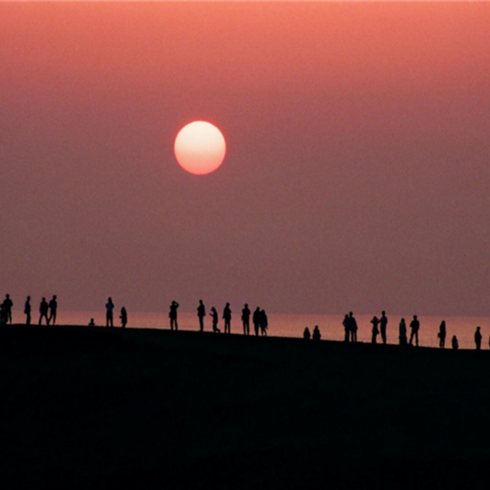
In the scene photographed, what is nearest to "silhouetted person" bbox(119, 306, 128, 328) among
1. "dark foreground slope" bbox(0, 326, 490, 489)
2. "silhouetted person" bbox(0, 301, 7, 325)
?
"silhouetted person" bbox(0, 301, 7, 325)

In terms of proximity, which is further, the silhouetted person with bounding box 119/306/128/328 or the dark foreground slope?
the silhouetted person with bounding box 119/306/128/328

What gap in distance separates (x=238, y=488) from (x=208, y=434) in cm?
555

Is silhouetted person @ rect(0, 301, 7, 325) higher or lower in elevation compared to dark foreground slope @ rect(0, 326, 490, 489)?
higher

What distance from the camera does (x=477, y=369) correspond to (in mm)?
42125

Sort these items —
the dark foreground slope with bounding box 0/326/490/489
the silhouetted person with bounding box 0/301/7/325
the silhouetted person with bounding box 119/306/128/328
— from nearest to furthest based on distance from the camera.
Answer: the dark foreground slope with bounding box 0/326/490/489 → the silhouetted person with bounding box 0/301/7/325 → the silhouetted person with bounding box 119/306/128/328

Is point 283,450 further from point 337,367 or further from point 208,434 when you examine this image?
point 337,367

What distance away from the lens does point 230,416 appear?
29.1m

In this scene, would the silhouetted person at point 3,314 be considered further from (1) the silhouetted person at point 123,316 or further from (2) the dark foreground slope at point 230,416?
(2) the dark foreground slope at point 230,416

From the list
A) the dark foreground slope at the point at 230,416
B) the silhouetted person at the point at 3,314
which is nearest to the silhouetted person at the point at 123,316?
the silhouetted person at the point at 3,314

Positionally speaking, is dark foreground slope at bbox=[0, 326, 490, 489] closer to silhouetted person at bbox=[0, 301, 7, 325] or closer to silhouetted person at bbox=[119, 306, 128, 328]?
silhouetted person at bbox=[0, 301, 7, 325]

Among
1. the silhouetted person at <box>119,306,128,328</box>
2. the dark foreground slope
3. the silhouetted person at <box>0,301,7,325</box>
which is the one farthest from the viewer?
the silhouetted person at <box>119,306,128,328</box>

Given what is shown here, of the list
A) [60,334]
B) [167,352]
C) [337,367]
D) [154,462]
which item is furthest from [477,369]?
[154,462]

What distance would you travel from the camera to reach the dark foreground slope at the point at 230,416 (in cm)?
2220

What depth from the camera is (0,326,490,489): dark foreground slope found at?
22.2 m
